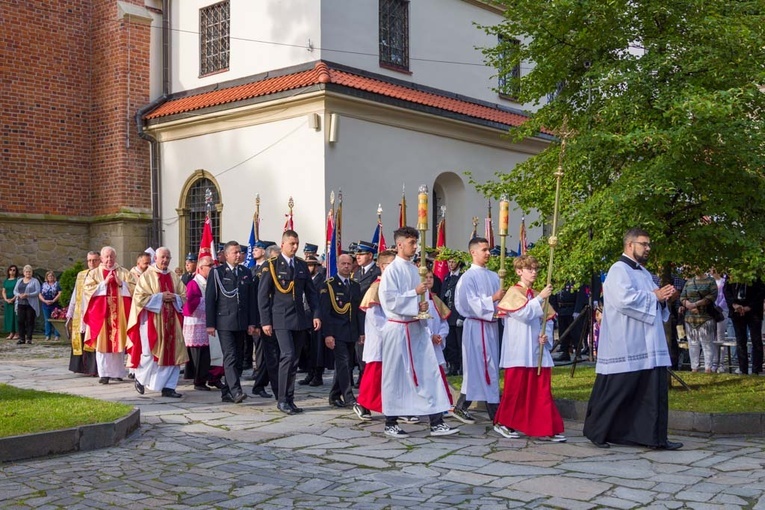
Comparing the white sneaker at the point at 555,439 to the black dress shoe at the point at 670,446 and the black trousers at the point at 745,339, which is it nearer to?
the black dress shoe at the point at 670,446

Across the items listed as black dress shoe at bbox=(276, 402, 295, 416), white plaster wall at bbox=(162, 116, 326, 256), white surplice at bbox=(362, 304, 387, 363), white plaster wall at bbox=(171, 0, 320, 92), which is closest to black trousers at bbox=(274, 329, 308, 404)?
black dress shoe at bbox=(276, 402, 295, 416)

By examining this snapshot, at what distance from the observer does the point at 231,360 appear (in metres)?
11.2

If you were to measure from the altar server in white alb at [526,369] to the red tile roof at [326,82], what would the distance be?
10545 mm

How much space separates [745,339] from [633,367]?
6372 mm

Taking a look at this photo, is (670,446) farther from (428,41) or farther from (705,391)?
(428,41)

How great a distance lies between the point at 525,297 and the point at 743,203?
10.3ft

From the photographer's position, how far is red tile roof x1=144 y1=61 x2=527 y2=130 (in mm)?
19203

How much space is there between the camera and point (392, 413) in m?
8.86

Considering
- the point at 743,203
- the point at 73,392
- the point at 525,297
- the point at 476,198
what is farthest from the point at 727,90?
the point at 476,198

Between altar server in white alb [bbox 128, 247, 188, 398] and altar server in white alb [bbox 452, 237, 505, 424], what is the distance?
4019 mm

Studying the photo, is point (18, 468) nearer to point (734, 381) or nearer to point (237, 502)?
point (237, 502)

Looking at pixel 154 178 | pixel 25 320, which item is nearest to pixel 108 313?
pixel 25 320

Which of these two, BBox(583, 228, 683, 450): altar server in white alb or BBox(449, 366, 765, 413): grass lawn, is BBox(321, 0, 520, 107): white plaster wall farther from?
BBox(583, 228, 683, 450): altar server in white alb

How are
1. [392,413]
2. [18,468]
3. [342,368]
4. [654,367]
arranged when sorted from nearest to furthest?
[18,468], [654,367], [392,413], [342,368]
